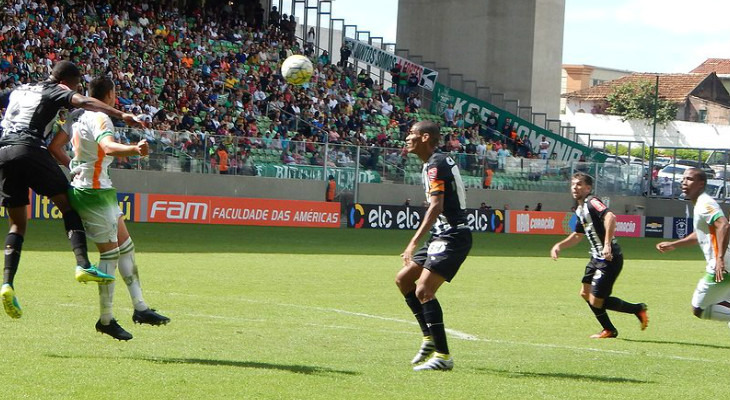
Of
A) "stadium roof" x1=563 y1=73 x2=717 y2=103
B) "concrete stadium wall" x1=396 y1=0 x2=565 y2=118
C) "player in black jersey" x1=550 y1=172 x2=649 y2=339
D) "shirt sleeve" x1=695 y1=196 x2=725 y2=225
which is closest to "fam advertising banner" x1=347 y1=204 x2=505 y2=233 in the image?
"concrete stadium wall" x1=396 y1=0 x2=565 y2=118

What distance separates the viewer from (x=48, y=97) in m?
8.95

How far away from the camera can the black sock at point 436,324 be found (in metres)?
8.80

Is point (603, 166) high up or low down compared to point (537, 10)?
down

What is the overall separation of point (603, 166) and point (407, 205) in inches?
358

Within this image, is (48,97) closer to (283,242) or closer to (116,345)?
(116,345)

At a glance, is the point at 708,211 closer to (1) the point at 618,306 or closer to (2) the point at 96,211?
(1) the point at 618,306

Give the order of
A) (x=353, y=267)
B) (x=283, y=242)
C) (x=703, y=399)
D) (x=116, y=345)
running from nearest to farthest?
(x=703, y=399), (x=116, y=345), (x=353, y=267), (x=283, y=242)

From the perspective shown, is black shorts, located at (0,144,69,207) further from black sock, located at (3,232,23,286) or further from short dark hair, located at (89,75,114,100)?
short dark hair, located at (89,75,114,100)

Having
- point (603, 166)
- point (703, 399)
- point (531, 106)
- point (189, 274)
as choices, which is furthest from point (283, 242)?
point (531, 106)

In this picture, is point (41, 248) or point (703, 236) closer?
point (703, 236)

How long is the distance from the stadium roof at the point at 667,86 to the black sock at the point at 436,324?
9029cm

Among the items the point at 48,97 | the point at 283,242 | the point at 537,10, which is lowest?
the point at 283,242

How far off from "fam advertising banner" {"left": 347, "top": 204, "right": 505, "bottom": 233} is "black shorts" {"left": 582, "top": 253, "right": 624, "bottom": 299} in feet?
72.5

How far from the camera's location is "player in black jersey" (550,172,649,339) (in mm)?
12188
